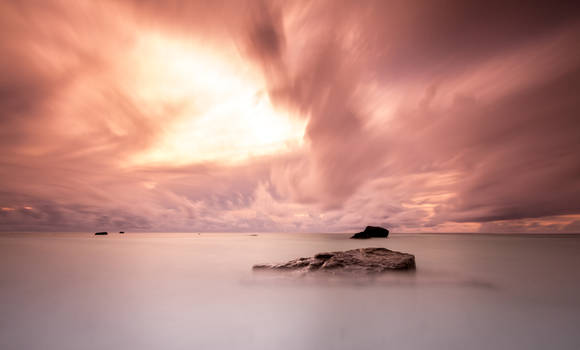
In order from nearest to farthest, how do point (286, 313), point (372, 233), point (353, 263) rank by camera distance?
point (286, 313)
point (353, 263)
point (372, 233)

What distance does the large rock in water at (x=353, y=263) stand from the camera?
10578 millimetres

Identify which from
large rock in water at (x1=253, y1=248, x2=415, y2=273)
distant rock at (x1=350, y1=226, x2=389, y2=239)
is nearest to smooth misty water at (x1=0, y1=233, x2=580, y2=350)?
large rock in water at (x1=253, y1=248, x2=415, y2=273)

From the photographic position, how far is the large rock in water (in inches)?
416

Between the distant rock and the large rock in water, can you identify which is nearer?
the large rock in water

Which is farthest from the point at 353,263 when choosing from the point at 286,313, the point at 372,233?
the point at 372,233

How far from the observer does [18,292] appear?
7918 mm

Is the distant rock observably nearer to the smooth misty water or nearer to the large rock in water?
the large rock in water

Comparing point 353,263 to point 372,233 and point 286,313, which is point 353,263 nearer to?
point 286,313

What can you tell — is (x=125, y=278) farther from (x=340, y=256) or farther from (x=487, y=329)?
(x=487, y=329)

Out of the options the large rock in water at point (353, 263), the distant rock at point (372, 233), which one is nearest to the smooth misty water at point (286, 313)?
the large rock in water at point (353, 263)

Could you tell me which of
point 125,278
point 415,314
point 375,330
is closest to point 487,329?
point 415,314

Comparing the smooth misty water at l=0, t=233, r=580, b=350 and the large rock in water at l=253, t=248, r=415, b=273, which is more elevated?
the large rock in water at l=253, t=248, r=415, b=273

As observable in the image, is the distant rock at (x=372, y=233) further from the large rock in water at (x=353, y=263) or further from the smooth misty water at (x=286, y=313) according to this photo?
the smooth misty water at (x=286, y=313)

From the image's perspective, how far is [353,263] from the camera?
1081cm
